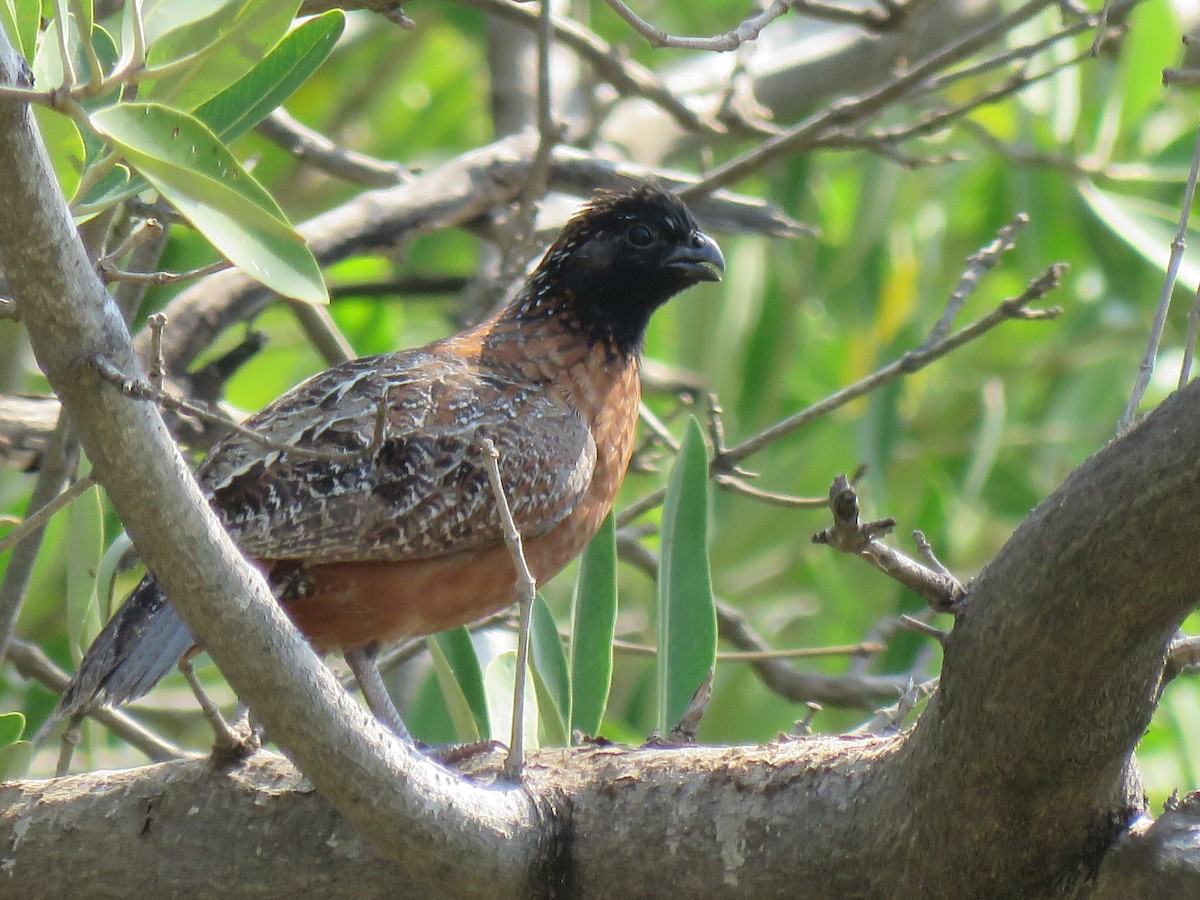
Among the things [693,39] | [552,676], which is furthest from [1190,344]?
[552,676]

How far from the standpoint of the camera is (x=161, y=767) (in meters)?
3.67

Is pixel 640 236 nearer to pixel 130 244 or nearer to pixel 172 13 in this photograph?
pixel 130 244

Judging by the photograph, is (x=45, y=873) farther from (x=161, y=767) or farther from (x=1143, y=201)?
(x=1143, y=201)

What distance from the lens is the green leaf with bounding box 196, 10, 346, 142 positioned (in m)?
3.22

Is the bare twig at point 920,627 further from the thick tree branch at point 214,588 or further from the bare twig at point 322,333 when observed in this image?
the bare twig at point 322,333

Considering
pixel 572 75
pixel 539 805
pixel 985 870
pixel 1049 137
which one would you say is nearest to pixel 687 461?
pixel 539 805

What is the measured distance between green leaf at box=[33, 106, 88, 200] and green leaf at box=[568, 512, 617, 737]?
6.90ft

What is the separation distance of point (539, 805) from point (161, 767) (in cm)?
96

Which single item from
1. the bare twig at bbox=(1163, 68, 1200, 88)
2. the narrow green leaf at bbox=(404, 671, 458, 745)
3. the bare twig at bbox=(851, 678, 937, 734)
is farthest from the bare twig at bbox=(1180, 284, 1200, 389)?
the narrow green leaf at bbox=(404, 671, 458, 745)

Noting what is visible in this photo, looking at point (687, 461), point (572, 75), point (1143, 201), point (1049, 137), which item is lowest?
point (687, 461)

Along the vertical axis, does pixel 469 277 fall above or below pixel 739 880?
above

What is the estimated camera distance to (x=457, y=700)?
4.44 m

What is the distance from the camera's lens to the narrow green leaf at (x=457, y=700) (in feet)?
14.5

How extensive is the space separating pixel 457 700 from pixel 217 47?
2253mm
